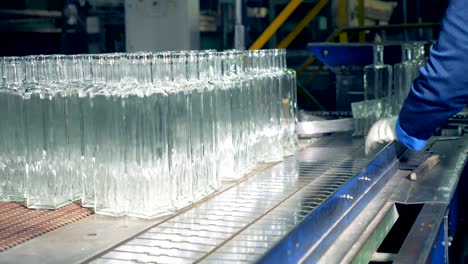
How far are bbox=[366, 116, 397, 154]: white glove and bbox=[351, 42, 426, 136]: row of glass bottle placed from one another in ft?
0.75

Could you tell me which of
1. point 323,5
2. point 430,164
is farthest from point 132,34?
point 323,5

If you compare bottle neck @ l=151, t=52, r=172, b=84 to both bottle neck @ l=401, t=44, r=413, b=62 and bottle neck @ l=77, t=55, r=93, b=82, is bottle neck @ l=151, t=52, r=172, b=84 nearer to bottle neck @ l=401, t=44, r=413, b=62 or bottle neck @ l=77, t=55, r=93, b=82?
bottle neck @ l=77, t=55, r=93, b=82

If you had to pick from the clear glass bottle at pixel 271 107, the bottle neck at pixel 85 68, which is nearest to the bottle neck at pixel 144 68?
the bottle neck at pixel 85 68

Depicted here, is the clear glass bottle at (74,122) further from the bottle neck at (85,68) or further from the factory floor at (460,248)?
the factory floor at (460,248)

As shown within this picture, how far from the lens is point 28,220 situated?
4.04 feet

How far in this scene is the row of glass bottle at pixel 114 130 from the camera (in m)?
1.23

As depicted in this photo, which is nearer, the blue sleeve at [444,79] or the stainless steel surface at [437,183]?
the blue sleeve at [444,79]

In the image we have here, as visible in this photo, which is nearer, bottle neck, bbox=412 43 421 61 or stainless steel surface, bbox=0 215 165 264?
stainless steel surface, bbox=0 215 165 264

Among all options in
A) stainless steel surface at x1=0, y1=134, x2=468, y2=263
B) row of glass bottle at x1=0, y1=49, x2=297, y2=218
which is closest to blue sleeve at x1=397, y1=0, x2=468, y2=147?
stainless steel surface at x1=0, y1=134, x2=468, y2=263

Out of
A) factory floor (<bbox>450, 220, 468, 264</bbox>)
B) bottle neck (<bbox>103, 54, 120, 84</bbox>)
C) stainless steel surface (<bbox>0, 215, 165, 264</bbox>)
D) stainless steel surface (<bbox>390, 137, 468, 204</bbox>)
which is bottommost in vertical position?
factory floor (<bbox>450, 220, 468, 264</bbox>)

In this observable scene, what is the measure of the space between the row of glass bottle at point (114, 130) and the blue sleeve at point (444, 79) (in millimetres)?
508

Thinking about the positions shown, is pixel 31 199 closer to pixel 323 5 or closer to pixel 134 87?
pixel 134 87

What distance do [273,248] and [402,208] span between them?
830 mm

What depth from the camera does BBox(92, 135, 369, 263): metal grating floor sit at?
40.1 inches
